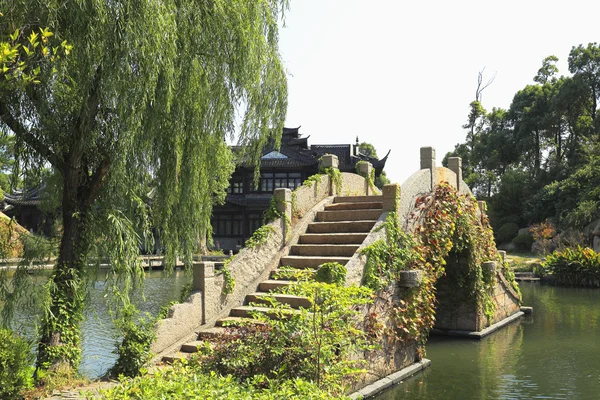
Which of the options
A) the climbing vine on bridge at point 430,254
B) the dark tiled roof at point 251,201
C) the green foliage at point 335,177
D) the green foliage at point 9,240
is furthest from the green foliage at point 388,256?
the dark tiled roof at point 251,201

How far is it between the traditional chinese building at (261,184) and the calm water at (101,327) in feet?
47.5

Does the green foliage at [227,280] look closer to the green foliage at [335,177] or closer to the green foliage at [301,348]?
the green foliage at [301,348]

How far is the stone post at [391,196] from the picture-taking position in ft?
28.9

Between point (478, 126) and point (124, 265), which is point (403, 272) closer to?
point (124, 265)

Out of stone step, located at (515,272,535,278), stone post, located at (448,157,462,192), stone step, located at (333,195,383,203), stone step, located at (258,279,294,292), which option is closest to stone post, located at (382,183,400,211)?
stone step, located at (333,195,383,203)

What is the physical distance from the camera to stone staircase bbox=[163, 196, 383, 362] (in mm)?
7711

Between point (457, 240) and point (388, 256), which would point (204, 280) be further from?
point (457, 240)

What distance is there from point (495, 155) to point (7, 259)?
4186cm

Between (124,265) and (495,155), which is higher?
(495,155)

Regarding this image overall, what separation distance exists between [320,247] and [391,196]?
1.40 metres

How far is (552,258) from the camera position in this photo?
2270cm

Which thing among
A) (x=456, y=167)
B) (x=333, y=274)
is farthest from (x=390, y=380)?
(x=456, y=167)

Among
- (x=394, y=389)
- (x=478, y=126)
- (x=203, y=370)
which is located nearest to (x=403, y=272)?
(x=394, y=389)

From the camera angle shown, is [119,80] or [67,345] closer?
[119,80]
